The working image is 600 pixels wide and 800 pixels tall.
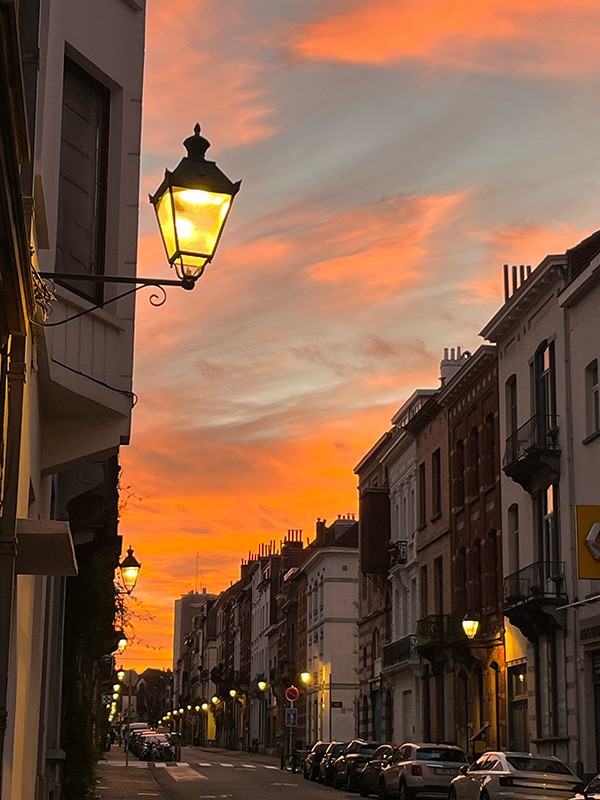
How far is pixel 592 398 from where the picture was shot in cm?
2984

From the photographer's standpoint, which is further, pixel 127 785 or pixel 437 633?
pixel 437 633

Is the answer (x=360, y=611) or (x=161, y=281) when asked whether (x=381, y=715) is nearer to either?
(x=360, y=611)

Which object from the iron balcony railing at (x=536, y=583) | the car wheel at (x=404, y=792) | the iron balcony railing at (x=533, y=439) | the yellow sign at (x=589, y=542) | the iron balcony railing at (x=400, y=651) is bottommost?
the car wheel at (x=404, y=792)

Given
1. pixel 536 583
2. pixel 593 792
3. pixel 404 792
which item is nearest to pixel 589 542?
pixel 593 792

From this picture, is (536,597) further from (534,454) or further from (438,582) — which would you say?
(438,582)

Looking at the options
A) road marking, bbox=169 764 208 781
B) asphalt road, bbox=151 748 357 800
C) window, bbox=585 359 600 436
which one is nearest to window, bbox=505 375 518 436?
window, bbox=585 359 600 436

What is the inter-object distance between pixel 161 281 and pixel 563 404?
24710 mm

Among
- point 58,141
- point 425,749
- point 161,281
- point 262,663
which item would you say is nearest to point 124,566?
point 425,749

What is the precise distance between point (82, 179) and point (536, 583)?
23721 mm

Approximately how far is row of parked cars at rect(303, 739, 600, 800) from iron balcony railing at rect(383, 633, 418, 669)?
4882 mm

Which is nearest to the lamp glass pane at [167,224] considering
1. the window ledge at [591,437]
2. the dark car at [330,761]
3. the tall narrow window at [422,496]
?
the window ledge at [591,437]

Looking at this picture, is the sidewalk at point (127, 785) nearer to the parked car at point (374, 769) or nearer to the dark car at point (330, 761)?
the parked car at point (374, 769)

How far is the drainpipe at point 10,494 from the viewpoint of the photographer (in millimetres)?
6402

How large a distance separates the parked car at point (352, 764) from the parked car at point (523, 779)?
50.7 ft
